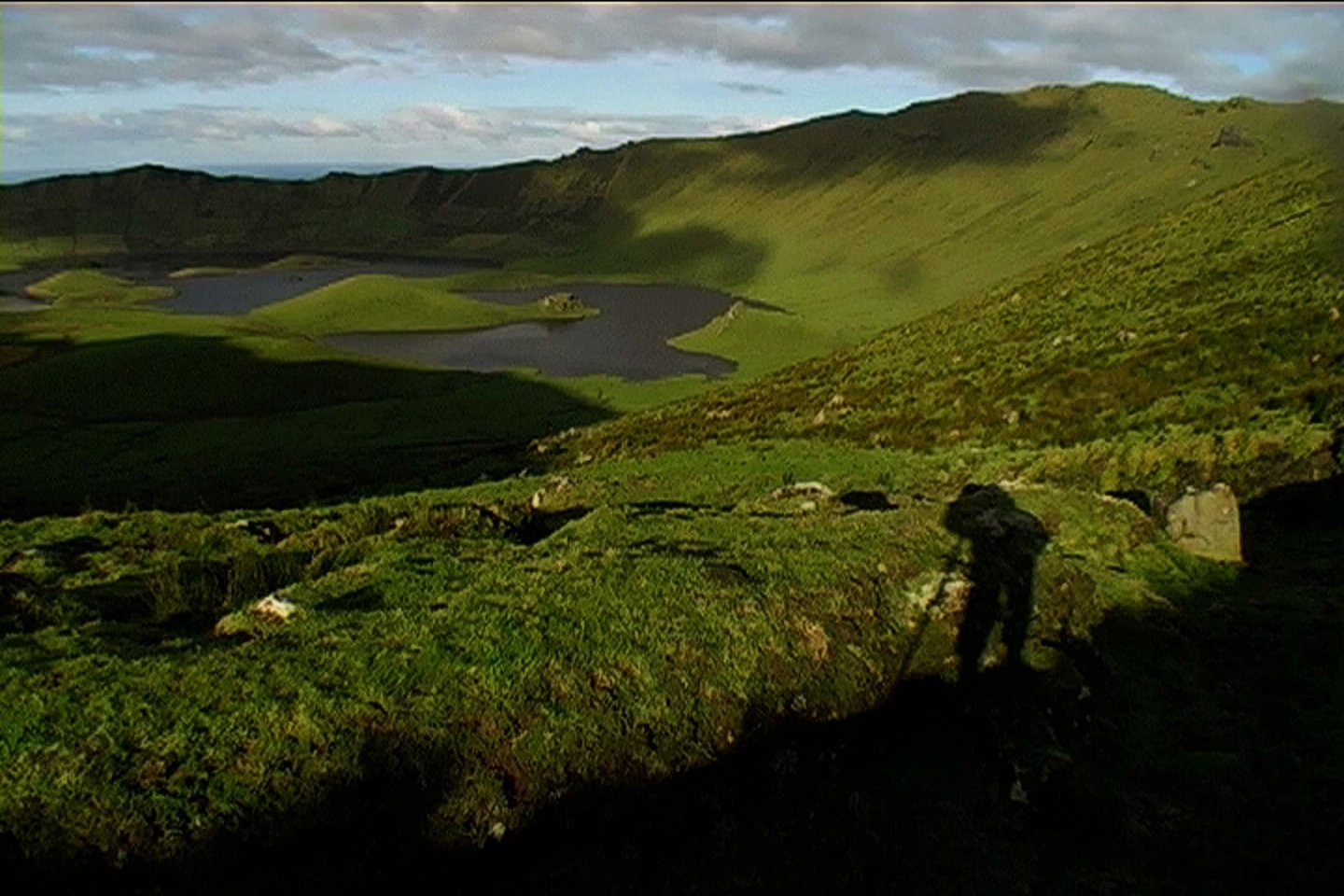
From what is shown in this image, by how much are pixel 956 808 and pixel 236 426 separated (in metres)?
73.7

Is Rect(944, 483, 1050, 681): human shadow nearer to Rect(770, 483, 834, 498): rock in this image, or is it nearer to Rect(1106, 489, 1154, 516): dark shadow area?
Rect(770, 483, 834, 498): rock

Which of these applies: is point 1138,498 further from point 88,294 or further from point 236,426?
point 88,294

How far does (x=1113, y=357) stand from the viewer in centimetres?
4488

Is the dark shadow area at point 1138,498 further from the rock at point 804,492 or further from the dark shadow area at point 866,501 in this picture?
the rock at point 804,492

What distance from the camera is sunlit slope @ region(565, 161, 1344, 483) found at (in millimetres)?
34594

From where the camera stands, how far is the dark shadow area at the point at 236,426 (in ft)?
185

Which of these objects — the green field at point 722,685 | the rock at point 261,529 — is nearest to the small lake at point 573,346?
the green field at point 722,685

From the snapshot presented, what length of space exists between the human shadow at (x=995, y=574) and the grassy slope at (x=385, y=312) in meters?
141

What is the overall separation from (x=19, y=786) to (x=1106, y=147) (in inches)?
8513

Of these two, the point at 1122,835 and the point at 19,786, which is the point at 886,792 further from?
the point at 19,786

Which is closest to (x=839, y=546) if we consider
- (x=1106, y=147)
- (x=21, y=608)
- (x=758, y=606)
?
(x=758, y=606)

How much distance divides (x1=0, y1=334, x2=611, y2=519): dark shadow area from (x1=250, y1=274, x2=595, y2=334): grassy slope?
40796mm

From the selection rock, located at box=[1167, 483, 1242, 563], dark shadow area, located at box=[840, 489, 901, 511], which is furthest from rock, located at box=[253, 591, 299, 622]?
rock, located at box=[1167, 483, 1242, 563]

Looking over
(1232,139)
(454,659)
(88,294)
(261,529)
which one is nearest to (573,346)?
(1232,139)
